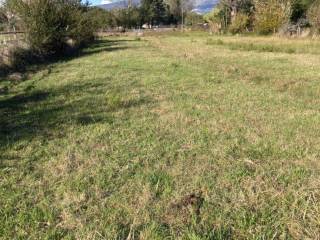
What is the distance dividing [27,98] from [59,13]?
51.3 ft

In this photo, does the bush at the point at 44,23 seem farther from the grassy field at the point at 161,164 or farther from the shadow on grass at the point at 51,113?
the grassy field at the point at 161,164

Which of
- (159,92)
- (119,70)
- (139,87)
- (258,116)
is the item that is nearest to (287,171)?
(258,116)

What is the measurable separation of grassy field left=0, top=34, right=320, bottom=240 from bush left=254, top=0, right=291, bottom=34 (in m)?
31.9

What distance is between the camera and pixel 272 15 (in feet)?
135

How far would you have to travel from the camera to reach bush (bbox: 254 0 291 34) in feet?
134

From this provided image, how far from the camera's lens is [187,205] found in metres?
4.41

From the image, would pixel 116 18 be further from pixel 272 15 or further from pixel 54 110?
pixel 54 110

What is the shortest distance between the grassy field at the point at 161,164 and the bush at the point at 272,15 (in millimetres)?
31925

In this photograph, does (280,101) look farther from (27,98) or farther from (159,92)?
(27,98)

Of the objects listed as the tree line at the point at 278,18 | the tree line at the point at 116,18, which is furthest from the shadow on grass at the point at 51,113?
the tree line at the point at 278,18

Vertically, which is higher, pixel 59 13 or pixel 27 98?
pixel 59 13

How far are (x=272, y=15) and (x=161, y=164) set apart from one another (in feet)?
128

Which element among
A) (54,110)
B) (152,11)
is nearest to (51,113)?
(54,110)

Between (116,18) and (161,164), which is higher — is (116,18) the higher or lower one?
the higher one
